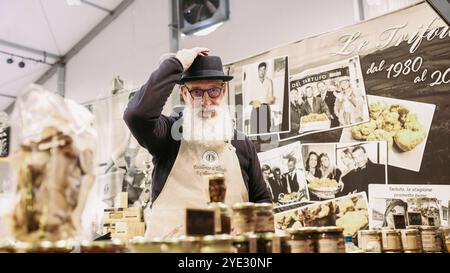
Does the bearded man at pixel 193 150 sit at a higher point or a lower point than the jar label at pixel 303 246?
higher

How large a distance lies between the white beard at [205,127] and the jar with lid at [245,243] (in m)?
0.79

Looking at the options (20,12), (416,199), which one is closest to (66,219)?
→ (20,12)

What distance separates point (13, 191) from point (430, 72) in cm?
264

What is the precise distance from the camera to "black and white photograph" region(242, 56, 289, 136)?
3.49 meters

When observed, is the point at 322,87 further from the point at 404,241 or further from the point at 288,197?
the point at 404,241

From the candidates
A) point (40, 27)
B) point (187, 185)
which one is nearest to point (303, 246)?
point (187, 185)

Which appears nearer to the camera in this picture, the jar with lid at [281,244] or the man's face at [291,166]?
the jar with lid at [281,244]

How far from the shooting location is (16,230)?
88cm

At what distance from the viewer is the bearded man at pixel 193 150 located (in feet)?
5.30

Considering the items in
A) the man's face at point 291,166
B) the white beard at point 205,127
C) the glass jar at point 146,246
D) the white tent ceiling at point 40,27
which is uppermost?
the white tent ceiling at point 40,27

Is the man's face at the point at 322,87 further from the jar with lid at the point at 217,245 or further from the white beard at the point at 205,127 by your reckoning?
the jar with lid at the point at 217,245

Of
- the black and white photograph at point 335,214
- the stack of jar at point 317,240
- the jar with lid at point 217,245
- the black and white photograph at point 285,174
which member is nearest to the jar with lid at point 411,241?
the stack of jar at point 317,240

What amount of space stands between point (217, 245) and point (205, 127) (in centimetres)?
90

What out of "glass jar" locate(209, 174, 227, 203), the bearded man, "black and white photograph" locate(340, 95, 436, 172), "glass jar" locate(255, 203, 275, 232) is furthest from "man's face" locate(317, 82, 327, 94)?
"glass jar" locate(255, 203, 275, 232)
